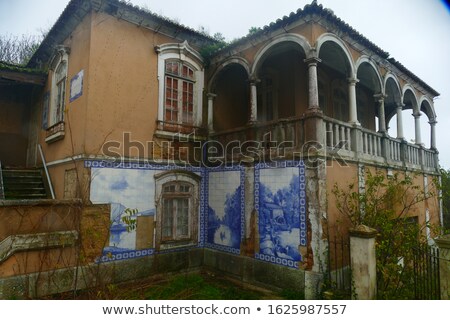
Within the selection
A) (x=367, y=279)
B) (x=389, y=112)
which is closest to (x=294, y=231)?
(x=367, y=279)

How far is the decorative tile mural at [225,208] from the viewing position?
27.7 ft

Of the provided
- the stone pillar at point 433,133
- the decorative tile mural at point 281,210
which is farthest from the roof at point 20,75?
the stone pillar at point 433,133

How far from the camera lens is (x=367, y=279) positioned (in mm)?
5301

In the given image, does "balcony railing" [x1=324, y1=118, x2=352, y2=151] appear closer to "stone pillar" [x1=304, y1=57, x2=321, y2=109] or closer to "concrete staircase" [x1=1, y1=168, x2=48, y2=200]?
"stone pillar" [x1=304, y1=57, x2=321, y2=109]

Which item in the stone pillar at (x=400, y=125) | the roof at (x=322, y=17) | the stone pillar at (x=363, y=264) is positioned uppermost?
the roof at (x=322, y=17)

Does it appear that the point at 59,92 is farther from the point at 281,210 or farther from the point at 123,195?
the point at 281,210

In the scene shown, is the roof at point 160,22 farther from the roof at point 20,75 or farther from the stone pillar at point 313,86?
the stone pillar at point 313,86

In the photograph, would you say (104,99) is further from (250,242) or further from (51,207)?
(250,242)

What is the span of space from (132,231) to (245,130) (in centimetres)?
412

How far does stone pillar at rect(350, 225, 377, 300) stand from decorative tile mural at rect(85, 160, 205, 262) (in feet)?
16.4

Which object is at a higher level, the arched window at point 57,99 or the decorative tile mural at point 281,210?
the arched window at point 57,99

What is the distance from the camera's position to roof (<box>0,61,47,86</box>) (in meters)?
9.94

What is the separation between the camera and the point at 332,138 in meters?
7.41

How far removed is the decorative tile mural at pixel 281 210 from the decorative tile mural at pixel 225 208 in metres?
0.69
